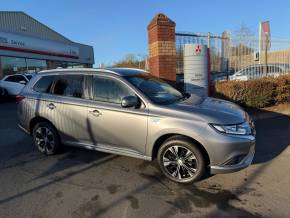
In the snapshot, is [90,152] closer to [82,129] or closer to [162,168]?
[82,129]

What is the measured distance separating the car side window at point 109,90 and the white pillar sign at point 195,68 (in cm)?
445

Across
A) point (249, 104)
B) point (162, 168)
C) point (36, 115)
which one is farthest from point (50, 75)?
point (249, 104)

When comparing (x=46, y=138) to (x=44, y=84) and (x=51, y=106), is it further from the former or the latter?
(x=44, y=84)

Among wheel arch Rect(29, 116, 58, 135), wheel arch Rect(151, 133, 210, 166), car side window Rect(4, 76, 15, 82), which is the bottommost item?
wheel arch Rect(151, 133, 210, 166)

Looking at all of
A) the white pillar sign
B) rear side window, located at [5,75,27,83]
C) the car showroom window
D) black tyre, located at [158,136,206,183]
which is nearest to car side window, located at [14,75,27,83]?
rear side window, located at [5,75,27,83]

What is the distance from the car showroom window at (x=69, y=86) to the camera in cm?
571

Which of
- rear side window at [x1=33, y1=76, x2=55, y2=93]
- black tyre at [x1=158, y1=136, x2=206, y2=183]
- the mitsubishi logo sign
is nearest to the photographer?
black tyre at [x1=158, y1=136, x2=206, y2=183]

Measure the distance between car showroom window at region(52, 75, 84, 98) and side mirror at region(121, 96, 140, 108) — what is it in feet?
3.59

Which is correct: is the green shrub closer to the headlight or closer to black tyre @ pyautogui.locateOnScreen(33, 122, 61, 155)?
the headlight

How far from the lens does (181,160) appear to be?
467 centimetres

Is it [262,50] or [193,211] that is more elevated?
[262,50]

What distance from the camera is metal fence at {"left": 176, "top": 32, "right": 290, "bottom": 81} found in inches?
423

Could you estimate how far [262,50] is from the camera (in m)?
12.0

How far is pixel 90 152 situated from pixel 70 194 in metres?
1.95
